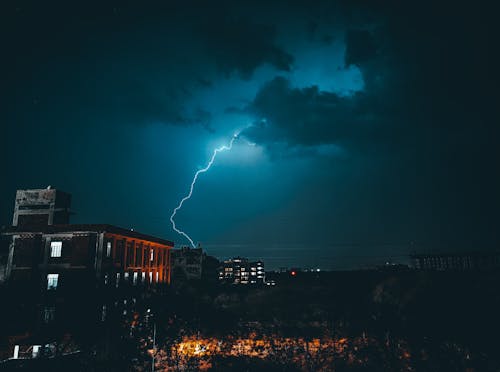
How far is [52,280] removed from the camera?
35.6 m

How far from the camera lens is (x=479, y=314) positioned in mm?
33062

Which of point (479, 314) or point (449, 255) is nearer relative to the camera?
point (479, 314)

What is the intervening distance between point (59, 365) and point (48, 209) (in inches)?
916

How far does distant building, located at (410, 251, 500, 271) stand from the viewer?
6369 centimetres

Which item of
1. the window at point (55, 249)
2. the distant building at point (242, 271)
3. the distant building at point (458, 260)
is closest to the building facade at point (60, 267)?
the window at point (55, 249)

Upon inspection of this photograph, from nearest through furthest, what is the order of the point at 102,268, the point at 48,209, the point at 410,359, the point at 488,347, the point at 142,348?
the point at 410,359 < the point at 488,347 < the point at 142,348 < the point at 102,268 < the point at 48,209

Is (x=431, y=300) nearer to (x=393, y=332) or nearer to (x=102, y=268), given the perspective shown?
(x=393, y=332)

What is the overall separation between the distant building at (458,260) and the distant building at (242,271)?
74875 mm

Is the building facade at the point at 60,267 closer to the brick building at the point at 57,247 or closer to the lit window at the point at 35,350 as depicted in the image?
the brick building at the point at 57,247

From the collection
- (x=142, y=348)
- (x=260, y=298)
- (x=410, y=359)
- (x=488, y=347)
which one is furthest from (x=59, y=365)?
(x=260, y=298)

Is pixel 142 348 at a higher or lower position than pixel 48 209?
lower

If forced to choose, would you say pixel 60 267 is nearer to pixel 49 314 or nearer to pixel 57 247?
pixel 57 247

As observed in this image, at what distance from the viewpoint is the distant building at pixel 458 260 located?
→ 6369 centimetres

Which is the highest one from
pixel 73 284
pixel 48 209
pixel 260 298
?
pixel 48 209
